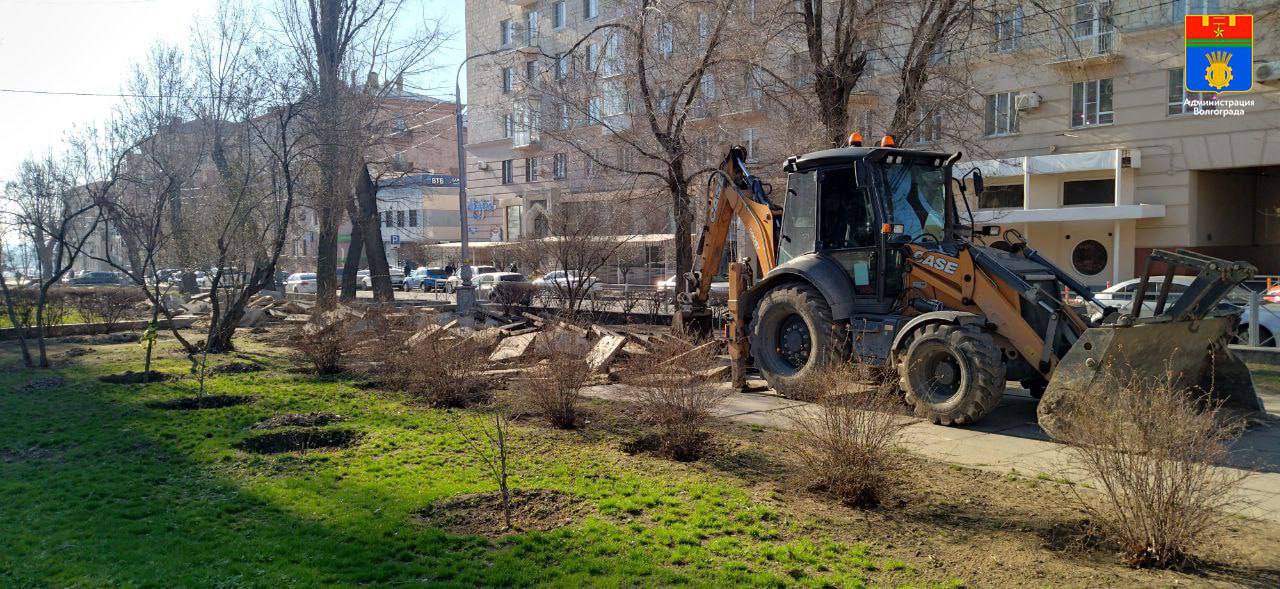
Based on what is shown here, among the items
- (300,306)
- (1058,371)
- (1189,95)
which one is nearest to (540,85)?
(300,306)

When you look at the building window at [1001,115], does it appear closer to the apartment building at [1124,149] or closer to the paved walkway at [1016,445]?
the apartment building at [1124,149]

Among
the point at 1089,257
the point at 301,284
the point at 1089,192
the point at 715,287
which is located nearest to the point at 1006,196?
the point at 1089,192

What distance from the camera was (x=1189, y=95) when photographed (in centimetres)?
3003

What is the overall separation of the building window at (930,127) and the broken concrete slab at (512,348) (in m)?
8.15

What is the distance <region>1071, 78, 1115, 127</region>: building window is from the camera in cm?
3186

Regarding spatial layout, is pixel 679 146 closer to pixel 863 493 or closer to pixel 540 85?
pixel 540 85

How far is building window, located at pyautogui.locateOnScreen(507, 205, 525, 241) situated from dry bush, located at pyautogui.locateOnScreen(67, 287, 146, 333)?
27821mm

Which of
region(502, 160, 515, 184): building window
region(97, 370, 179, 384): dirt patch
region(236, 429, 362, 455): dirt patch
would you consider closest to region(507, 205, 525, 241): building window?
region(502, 160, 515, 184): building window

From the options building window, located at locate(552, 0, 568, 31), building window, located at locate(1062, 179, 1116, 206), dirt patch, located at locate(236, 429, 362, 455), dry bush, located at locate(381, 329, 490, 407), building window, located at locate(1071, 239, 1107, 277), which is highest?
building window, located at locate(552, 0, 568, 31)

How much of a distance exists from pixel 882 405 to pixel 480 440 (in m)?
4.24

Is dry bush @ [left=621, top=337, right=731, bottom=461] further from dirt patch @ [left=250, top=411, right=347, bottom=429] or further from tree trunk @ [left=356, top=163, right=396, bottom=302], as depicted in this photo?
tree trunk @ [left=356, top=163, right=396, bottom=302]

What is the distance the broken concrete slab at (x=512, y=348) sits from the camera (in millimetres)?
14883

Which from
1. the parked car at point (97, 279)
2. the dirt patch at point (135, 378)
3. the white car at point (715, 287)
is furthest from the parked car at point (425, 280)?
the dirt patch at point (135, 378)

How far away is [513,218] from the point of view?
2146 inches
